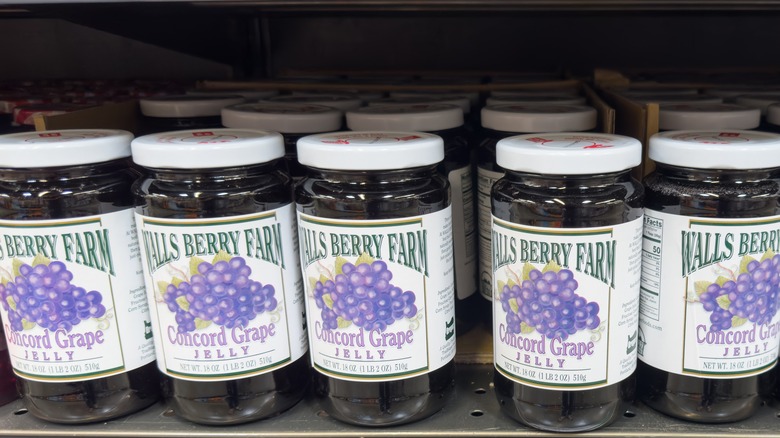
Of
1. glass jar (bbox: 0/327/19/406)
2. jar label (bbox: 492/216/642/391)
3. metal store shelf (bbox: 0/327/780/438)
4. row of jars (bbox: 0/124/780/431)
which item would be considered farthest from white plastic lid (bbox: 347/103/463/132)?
glass jar (bbox: 0/327/19/406)

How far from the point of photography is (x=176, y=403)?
708 millimetres

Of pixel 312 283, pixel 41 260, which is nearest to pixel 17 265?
pixel 41 260

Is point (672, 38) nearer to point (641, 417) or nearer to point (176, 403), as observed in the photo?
point (641, 417)

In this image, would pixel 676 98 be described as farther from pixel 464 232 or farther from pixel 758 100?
pixel 464 232

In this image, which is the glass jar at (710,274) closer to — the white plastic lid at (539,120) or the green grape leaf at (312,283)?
the white plastic lid at (539,120)

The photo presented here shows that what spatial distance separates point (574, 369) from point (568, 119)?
1.03 ft

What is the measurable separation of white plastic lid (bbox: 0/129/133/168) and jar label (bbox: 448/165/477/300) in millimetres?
368

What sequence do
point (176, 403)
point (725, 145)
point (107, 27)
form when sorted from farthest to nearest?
1. point (107, 27)
2. point (176, 403)
3. point (725, 145)

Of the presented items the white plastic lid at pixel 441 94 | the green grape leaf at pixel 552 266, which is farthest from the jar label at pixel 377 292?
the white plastic lid at pixel 441 94

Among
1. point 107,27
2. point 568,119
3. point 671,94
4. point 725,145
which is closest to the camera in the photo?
A: point 725,145

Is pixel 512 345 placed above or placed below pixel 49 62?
below

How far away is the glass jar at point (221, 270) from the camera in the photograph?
24.9 inches

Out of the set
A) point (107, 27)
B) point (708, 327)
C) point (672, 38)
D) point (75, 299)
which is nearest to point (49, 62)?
point (107, 27)

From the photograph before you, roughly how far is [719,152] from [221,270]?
18.2 inches
